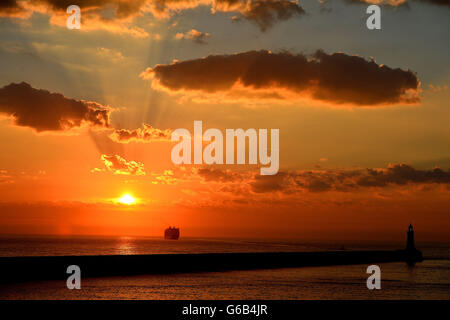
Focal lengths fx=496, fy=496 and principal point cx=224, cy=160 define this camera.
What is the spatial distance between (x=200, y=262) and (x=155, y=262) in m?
6.99

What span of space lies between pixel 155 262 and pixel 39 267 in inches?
537

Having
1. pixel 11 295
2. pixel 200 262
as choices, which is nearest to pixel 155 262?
pixel 200 262

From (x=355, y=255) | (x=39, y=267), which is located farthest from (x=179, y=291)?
(x=355, y=255)

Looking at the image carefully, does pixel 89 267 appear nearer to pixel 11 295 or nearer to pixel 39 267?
pixel 39 267

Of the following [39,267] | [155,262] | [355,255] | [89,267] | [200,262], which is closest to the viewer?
[39,267]

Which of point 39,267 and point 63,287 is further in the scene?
point 39,267

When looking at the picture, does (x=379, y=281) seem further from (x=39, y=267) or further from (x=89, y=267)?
(x=39, y=267)

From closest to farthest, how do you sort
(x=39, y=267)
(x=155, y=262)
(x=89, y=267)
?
1. (x=39, y=267)
2. (x=89, y=267)
3. (x=155, y=262)
